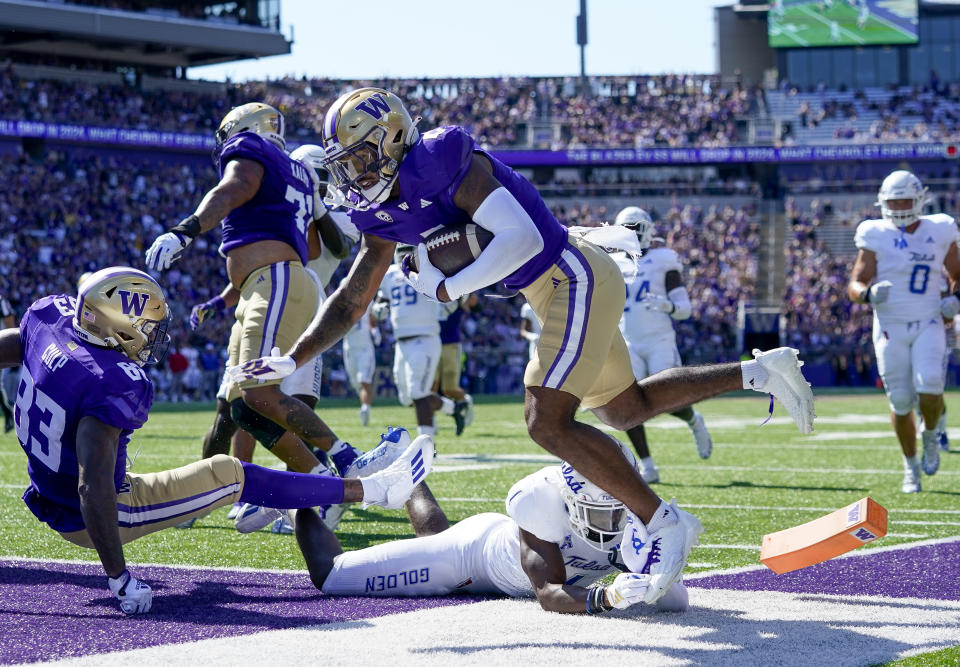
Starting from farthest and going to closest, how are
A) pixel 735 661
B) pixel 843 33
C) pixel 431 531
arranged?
1. pixel 843 33
2. pixel 431 531
3. pixel 735 661

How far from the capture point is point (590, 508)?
395 cm

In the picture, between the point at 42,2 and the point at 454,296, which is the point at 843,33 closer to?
the point at 42,2

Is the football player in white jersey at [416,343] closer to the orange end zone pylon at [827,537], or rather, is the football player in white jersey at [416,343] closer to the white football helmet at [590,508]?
the orange end zone pylon at [827,537]

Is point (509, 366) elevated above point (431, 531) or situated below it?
below

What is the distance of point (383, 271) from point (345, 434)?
27.9 ft

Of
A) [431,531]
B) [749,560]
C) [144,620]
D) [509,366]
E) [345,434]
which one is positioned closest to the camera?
[144,620]

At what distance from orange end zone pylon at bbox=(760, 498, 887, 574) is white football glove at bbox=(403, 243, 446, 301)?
148 cm

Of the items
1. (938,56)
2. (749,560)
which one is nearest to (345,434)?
(749,560)

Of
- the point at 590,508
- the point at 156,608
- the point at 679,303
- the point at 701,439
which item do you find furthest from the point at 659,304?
the point at 156,608

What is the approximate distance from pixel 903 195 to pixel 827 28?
34.9 metres

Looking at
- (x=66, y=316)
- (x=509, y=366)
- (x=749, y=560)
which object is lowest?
(x=509, y=366)

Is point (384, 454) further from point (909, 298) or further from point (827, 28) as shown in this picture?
point (827, 28)

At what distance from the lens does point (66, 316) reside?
4133 millimetres

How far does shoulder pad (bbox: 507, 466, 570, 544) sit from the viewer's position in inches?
154
